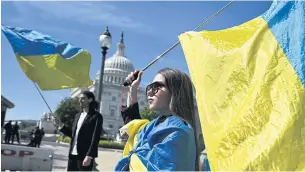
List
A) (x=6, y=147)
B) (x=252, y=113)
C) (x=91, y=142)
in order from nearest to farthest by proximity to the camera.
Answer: (x=252, y=113) → (x=91, y=142) → (x=6, y=147)

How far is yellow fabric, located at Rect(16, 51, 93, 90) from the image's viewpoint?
7.15m

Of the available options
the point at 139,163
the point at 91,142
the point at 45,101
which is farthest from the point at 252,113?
the point at 45,101

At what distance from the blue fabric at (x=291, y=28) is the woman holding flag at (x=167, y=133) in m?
0.60

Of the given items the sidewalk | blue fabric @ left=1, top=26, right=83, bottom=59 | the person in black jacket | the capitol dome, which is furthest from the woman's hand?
the capitol dome

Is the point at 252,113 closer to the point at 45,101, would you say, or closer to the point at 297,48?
the point at 297,48

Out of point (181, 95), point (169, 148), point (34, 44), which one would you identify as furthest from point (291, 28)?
point (34, 44)

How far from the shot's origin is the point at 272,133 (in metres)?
2.15

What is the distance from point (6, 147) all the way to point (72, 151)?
5276 millimetres

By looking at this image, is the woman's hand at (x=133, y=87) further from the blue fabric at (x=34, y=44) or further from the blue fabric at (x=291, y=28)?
the blue fabric at (x=34, y=44)

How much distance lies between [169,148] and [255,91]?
0.54 m

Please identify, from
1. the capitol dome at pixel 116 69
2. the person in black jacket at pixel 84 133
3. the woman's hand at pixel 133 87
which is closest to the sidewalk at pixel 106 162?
the person in black jacket at pixel 84 133

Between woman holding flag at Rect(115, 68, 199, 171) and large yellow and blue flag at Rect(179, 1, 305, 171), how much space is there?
127mm

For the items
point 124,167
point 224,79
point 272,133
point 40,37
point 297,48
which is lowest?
point 124,167

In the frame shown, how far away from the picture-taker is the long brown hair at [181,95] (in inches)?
102
